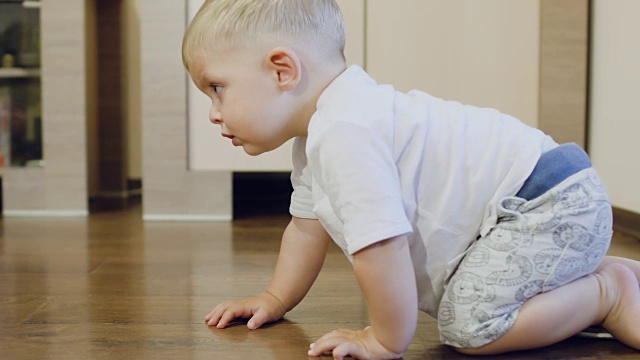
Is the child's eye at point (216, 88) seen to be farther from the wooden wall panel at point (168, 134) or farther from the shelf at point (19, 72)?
the shelf at point (19, 72)

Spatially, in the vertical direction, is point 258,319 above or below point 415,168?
below

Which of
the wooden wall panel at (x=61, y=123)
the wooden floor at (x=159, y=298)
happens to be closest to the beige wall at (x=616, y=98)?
the wooden floor at (x=159, y=298)

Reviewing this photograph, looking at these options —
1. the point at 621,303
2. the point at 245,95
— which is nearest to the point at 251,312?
the point at 245,95

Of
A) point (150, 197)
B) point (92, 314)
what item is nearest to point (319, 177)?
point (92, 314)

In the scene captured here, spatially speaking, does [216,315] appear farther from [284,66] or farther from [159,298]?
[284,66]

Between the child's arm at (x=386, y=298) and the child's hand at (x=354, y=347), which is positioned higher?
the child's arm at (x=386, y=298)

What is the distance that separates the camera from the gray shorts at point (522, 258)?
0.71 meters

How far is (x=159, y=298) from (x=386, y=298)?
0.39 m

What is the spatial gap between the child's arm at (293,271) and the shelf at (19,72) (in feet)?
4.26

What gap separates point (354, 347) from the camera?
0.69 meters

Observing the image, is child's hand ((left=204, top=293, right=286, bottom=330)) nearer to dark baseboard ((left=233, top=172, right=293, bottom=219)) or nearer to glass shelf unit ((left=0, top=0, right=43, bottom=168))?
glass shelf unit ((left=0, top=0, right=43, bottom=168))

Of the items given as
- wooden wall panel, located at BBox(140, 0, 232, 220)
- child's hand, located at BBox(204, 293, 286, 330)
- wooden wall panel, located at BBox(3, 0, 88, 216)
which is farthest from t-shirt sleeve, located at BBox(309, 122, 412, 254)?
wooden wall panel, located at BBox(3, 0, 88, 216)

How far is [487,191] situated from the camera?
2.40ft

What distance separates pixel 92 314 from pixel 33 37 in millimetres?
1256
